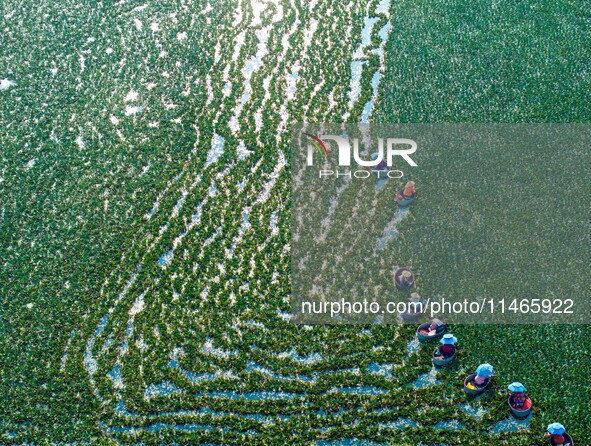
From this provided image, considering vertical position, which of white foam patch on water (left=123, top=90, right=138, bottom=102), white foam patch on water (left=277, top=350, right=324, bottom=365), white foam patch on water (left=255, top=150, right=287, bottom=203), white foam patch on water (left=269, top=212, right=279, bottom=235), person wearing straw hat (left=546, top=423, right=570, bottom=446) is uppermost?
white foam patch on water (left=123, top=90, right=138, bottom=102)

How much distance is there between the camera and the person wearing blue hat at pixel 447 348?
62.9 ft

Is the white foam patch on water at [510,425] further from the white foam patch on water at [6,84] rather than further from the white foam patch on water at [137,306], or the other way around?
the white foam patch on water at [6,84]

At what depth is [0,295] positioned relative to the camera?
2119cm

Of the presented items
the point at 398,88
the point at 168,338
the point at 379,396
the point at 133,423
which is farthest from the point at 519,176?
the point at 133,423

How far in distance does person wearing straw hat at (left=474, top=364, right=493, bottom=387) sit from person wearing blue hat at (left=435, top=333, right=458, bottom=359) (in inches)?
33.2

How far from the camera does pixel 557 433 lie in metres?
17.7

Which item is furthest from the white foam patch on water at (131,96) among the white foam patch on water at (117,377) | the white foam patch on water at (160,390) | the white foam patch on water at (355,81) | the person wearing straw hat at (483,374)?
the person wearing straw hat at (483,374)

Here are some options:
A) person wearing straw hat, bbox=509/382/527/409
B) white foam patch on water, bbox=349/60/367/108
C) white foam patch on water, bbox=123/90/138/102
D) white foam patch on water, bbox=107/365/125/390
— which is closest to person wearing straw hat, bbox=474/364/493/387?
person wearing straw hat, bbox=509/382/527/409

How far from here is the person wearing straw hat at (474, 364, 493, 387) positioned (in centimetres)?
1856

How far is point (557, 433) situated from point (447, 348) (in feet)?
10.5

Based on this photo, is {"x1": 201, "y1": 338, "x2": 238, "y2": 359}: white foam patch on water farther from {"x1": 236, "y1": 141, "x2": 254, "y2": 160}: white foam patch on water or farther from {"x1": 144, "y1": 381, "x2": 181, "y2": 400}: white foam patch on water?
{"x1": 236, "y1": 141, "x2": 254, "y2": 160}: white foam patch on water

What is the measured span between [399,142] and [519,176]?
12.5 feet

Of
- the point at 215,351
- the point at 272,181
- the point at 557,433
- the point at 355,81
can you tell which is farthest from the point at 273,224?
the point at 557,433

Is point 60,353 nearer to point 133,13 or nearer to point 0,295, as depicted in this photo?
point 0,295
